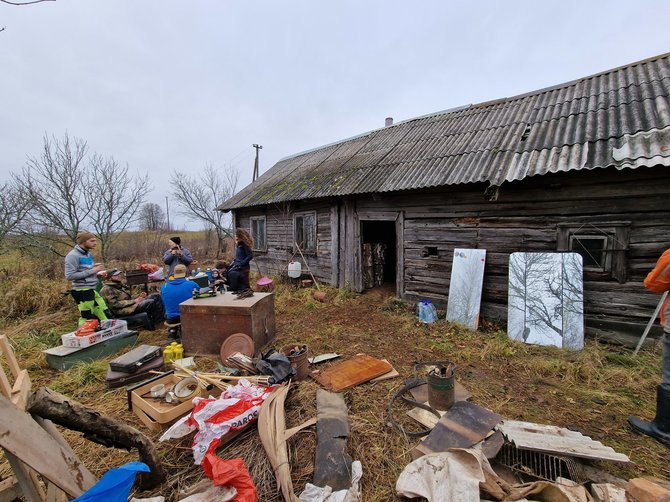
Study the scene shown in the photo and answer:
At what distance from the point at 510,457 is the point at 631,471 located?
909mm

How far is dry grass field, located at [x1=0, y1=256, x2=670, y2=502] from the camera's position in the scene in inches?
94.2

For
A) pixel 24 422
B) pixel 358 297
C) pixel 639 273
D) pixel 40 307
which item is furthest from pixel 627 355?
pixel 40 307

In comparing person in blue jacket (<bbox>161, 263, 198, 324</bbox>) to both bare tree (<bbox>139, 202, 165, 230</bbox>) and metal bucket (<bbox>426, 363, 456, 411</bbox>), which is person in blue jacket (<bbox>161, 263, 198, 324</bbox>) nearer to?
metal bucket (<bbox>426, 363, 456, 411</bbox>)

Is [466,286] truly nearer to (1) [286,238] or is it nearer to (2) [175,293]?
(2) [175,293]

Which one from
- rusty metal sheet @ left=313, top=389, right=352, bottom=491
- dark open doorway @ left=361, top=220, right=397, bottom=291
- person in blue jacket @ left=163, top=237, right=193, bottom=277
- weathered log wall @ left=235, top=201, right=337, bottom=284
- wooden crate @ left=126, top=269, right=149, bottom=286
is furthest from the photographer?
dark open doorway @ left=361, top=220, right=397, bottom=291

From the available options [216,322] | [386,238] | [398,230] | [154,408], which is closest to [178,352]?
[216,322]

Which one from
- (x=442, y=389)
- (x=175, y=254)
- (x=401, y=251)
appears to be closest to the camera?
(x=442, y=389)

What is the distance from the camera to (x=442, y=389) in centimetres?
300

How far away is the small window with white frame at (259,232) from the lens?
1176cm

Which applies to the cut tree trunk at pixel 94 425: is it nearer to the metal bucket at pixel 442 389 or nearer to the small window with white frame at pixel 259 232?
the metal bucket at pixel 442 389

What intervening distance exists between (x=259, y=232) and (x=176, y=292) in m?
7.46

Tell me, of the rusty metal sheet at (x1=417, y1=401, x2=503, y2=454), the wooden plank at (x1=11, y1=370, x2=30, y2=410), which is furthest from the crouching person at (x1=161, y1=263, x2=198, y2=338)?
the rusty metal sheet at (x1=417, y1=401, x2=503, y2=454)

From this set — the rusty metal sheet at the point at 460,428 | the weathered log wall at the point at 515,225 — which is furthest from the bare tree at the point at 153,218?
the rusty metal sheet at the point at 460,428

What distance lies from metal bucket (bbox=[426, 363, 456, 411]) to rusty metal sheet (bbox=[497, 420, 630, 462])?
1.66 ft
